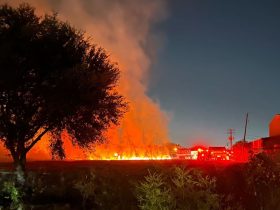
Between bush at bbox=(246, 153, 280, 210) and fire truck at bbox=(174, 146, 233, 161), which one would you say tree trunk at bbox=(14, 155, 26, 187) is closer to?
bush at bbox=(246, 153, 280, 210)

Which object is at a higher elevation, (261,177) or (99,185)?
(261,177)

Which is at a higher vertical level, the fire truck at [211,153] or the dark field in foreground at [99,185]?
the fire truck at [211,153]

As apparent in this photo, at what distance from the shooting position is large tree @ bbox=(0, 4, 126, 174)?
31.1m

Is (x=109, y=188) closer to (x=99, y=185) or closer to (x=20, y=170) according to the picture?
(x=99, y=185)

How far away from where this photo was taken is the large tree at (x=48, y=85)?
31.1m

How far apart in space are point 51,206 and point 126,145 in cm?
5161

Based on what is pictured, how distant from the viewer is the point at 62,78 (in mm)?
31797

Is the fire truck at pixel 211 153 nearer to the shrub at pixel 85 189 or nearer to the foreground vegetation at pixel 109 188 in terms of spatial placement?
the foreground vegetation at pixel 109 188

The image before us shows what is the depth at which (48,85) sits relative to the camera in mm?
31875

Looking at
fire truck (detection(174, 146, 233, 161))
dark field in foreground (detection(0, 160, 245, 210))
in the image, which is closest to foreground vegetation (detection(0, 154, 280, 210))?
dark field in foreground (detection(0, 160, 245, 210))

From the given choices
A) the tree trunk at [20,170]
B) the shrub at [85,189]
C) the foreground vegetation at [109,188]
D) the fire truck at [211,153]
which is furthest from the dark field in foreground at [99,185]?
the fire truck at [211,153]

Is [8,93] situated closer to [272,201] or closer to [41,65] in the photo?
[41,65]

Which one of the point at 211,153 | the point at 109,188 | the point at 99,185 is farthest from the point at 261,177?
the point at 211,153

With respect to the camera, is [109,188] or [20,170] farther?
[109,188]
